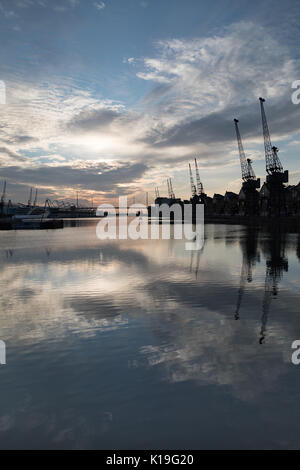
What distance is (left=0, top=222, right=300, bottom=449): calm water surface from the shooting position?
5.54m

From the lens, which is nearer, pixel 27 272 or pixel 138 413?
pixel 138 413

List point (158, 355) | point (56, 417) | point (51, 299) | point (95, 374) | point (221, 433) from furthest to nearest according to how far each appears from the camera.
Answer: point (51, 299), point (158, 355), point (95, 374), point (56, 417), point (221, 433)

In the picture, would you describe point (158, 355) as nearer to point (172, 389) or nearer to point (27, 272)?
point (172, 389)

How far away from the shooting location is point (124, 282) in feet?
60.6

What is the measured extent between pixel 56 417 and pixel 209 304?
28.6ft

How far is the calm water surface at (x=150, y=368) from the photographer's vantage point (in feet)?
18.2

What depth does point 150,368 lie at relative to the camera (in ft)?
25.2

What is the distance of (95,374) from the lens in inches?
295

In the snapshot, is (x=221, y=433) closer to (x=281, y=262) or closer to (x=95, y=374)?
(x=95, y=374)
